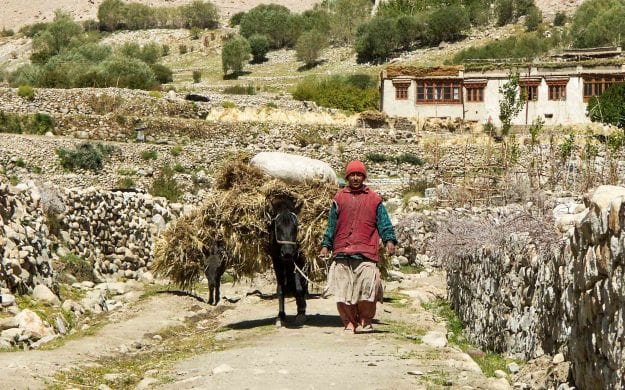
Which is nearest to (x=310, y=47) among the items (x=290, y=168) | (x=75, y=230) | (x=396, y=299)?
(x=75, y=230)

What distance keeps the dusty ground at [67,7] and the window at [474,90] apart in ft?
315

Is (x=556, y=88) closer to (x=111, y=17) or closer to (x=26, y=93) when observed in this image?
(x=26, y=93)

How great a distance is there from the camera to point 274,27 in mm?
111875

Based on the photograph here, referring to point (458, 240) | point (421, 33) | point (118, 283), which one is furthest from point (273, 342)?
point (421, 33)

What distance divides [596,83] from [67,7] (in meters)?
118

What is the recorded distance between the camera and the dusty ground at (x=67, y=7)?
5965 inches

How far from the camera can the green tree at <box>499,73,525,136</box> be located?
4952 centimetres

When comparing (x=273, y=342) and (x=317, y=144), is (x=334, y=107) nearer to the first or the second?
(x=317, y=144)

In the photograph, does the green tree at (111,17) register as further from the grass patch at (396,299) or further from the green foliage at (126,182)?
the grass patch at (396,299)

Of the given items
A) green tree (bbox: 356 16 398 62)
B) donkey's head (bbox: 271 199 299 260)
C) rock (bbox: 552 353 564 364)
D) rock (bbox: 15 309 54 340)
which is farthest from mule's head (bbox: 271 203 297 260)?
green tree (bbox: 356 16 398 62)

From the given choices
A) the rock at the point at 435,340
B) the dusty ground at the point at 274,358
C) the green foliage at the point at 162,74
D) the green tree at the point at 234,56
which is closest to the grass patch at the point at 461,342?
the dusty ground at the point at 274,358

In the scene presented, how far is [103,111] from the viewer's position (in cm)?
5112

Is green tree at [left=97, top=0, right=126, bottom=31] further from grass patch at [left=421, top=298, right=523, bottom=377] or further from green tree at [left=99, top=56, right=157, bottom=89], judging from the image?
grass patch at [left=421, top=298, right=523, bottom=377]

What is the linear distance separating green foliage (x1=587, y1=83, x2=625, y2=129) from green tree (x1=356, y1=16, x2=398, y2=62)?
42.0 m
